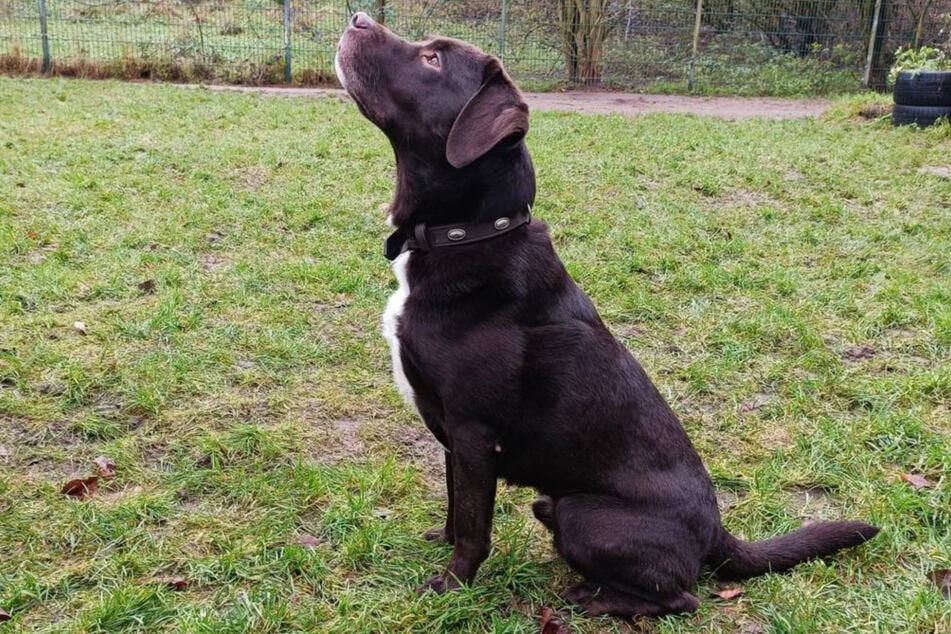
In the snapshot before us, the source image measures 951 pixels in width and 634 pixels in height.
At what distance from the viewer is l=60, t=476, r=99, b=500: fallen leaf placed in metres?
3.08

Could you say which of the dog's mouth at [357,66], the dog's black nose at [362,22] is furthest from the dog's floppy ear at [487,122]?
the dog's black nose at [362,22]

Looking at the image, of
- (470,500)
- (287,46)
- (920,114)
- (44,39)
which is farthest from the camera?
(287,46)

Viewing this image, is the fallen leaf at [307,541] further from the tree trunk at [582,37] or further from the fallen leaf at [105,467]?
the tree trunk at [582,37]

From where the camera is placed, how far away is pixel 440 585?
2629 mm

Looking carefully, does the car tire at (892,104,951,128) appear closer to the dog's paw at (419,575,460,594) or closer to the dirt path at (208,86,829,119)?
the dirt path at (208,86,829,119)

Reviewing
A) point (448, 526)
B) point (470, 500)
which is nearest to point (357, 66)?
point (470, 500)

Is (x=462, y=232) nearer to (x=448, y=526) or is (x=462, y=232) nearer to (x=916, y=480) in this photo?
(x=448, y=526)

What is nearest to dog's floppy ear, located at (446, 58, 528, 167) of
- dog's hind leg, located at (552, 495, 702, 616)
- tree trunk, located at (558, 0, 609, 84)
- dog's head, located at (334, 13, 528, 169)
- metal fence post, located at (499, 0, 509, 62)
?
dog's head, located at (334, 13, 528, 169)

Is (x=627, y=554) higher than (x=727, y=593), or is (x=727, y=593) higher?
(x=627, y=554)

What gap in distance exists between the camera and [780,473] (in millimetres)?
3348

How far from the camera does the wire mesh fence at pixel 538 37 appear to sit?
1470 cm

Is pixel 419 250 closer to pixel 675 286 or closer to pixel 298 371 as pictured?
pixel 298 371

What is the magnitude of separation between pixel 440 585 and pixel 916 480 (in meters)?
2.02

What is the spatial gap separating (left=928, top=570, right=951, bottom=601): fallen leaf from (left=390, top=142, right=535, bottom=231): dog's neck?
Answer: 1.86 m
